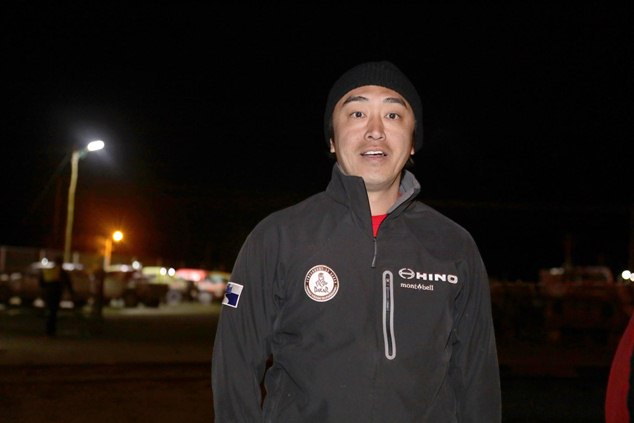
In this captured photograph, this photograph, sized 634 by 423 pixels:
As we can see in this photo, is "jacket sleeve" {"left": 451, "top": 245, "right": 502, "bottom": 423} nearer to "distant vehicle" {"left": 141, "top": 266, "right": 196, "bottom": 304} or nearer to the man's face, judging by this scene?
the man's face

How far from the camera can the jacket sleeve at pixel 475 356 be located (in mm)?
2863

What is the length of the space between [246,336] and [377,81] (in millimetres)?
1031

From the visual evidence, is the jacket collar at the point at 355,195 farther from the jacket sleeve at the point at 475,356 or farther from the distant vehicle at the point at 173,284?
the distant vehicle at the point at 173,284

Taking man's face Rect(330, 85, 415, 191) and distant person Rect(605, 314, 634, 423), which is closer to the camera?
distant person Rect(605, 314, 634, 423)

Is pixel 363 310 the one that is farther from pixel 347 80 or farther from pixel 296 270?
pixel 347 80

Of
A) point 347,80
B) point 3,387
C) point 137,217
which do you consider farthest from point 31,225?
point 347,80

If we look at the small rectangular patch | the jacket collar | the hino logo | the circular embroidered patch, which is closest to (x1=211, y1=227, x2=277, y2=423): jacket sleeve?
the small rectangular patch

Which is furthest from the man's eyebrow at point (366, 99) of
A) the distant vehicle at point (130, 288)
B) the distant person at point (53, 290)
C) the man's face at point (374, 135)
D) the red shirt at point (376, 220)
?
the distant vehicle at point (130, 288)

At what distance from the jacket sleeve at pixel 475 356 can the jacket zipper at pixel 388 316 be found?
0.33m

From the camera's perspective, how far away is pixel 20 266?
34.5 metres

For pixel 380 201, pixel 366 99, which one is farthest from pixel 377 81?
pixel 380 201

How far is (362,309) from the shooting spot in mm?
2654

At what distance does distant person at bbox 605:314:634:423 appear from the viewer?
7.88ft

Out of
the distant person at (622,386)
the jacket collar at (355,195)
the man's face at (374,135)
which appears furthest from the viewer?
the man's face at (374,135)
